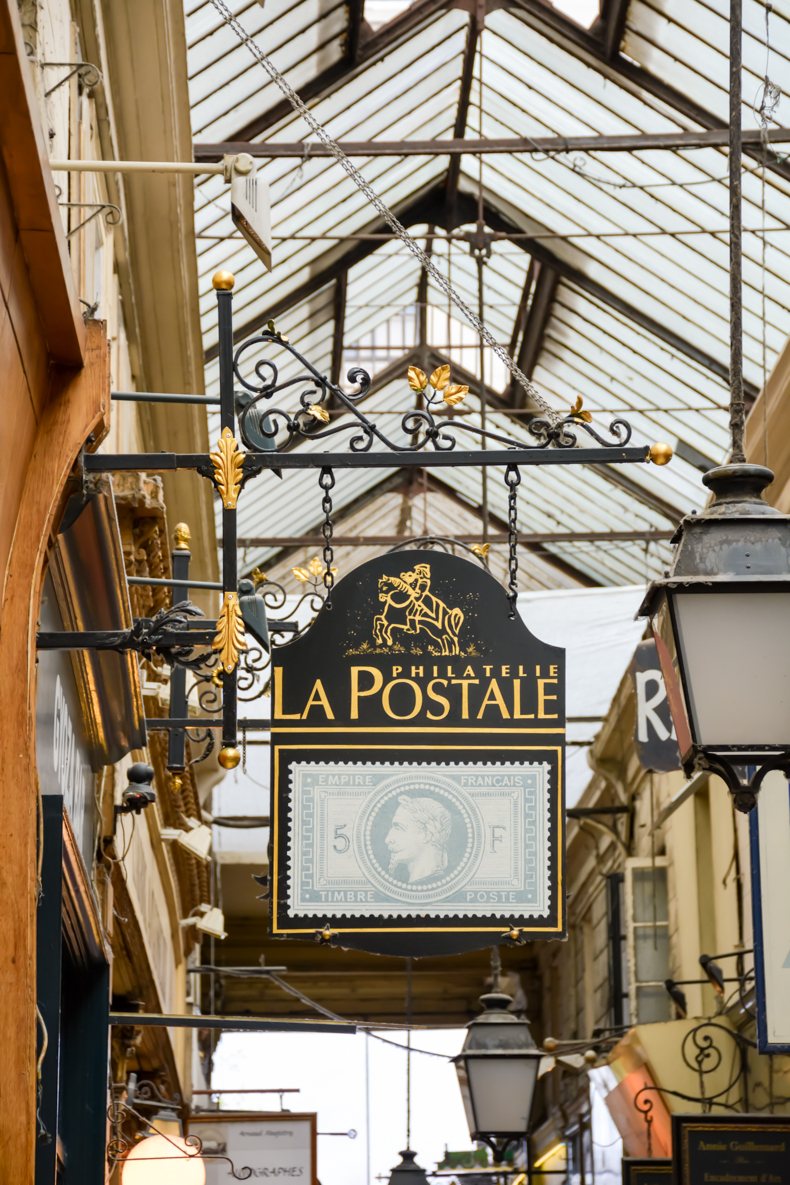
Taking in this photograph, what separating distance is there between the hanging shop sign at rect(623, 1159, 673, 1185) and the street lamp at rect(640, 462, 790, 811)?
754 centimetres

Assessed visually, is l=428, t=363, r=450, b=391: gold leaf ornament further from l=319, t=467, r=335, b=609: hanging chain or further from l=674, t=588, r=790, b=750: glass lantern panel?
l=674, t=588, r=790, b=750: glass lantern panel

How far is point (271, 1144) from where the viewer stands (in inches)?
640

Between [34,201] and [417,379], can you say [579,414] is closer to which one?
[417,379]

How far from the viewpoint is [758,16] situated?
13992 mm

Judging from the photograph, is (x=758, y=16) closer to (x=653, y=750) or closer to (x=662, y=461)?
(x=653, y=750)

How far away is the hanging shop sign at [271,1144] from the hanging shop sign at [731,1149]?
682 centimetres

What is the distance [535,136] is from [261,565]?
997 cm

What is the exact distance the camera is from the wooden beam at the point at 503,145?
50.1 ft

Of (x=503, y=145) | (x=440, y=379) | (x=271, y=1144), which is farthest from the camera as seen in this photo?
(x=503, y=145)

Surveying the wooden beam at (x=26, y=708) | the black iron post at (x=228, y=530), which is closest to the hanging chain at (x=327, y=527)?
the black iron post at (x=228, y=530)

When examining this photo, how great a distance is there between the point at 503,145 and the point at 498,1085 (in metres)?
9.01

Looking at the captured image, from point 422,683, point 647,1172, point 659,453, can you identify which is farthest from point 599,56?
point 659,453

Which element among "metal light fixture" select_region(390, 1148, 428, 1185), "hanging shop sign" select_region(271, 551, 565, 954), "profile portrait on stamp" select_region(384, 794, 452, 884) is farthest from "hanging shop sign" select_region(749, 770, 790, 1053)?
"metal light fixture" select_region(390, 1148, 428, 1185)

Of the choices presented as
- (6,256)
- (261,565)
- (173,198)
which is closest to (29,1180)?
(6,256)
